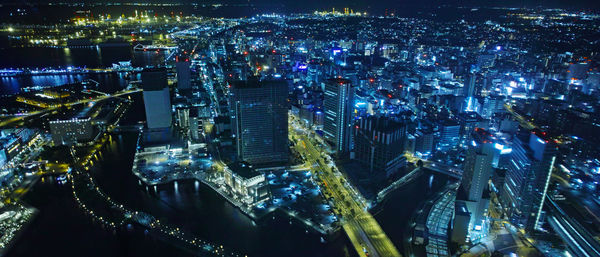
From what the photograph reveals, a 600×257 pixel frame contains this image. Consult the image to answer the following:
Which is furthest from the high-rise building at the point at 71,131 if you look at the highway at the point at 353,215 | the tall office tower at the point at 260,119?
the highway at the point at 353,215

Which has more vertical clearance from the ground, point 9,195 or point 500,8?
point 500,8

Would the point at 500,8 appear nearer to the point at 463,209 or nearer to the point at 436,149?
the point at 436,149

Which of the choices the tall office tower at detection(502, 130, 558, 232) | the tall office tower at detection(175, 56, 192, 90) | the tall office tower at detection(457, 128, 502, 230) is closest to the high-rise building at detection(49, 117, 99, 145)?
the tall office tower at detection(175, 56, 192, 90)

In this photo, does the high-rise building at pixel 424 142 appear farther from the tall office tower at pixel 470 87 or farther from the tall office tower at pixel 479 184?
the tall office tower at pixel 470 87

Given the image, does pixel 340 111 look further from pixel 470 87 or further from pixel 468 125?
pixel 470 87

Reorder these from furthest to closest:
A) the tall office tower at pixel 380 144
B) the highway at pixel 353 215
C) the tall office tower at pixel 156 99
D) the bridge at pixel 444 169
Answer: the tall office tower at pixel 156 99 < the bridge at pixel 444 169 < the tall office tower at pixel 380 144 < the highway at pixel 353 215

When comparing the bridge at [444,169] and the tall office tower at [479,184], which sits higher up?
the tall office tower at [479,184]

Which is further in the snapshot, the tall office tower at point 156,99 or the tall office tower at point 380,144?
the tall office tower at point 156,99

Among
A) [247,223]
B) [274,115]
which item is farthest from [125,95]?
[247,223]
